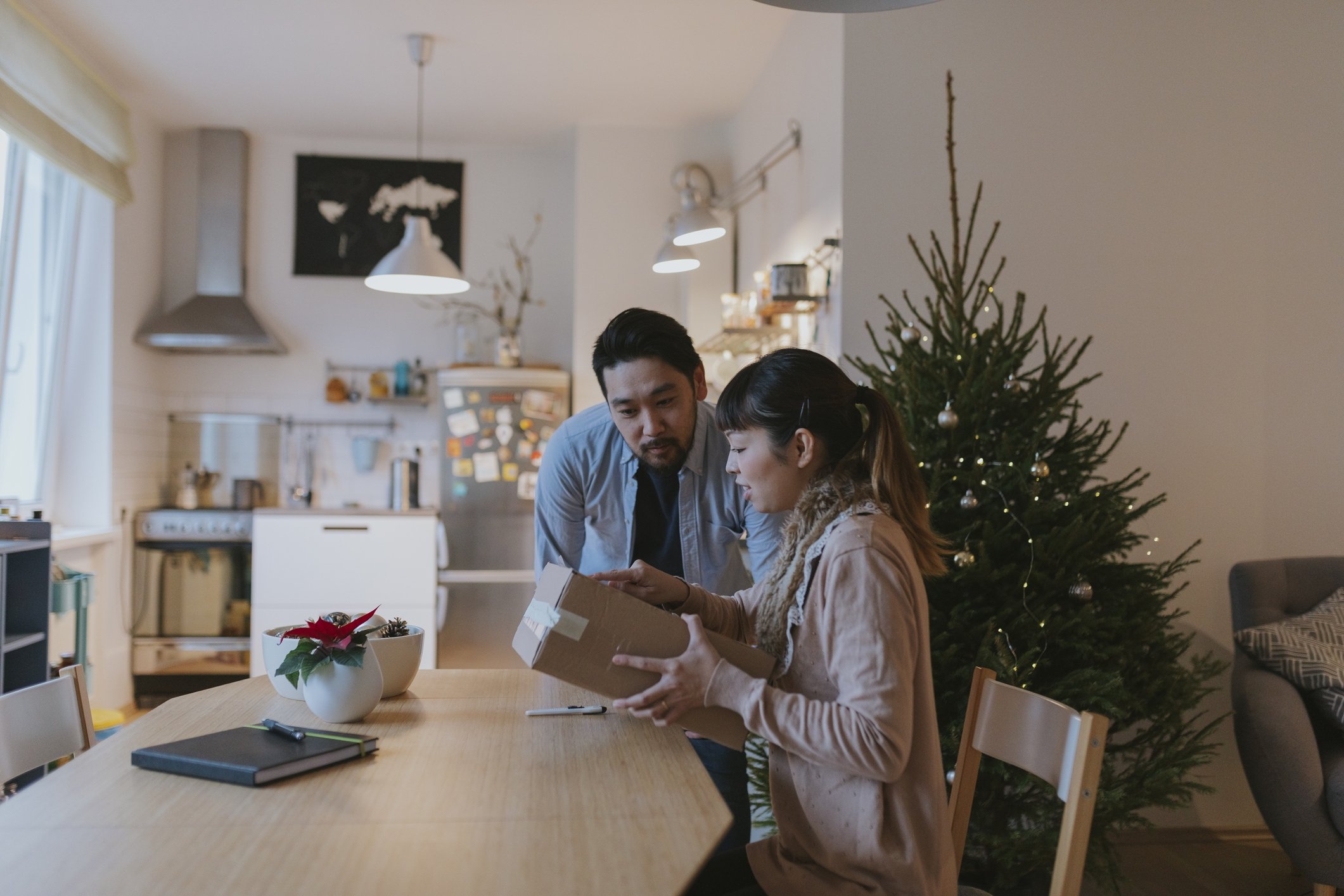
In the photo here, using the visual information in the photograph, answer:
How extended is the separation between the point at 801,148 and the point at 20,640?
3.14 m

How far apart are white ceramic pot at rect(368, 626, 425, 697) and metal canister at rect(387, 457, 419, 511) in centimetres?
376

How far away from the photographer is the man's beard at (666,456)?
2047 mm

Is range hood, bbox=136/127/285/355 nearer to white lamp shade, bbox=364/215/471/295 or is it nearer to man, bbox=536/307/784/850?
white lamp shade, bbox=364/215/471/295

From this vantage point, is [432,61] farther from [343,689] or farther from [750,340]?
[343,689]

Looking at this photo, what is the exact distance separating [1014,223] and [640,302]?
104 inches

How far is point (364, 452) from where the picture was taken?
5633 mm

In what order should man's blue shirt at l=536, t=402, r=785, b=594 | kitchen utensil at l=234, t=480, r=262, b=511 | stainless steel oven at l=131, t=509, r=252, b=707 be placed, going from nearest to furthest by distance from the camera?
man's blue shirt at l=536, t=402, r=785, b=594, stainless steel oven at l=131, t=509, r=252, b=707, kitchen utensil at l=234, t=480, r=262, b=511

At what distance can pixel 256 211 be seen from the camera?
570cm

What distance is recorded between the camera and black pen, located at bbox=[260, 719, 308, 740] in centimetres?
134

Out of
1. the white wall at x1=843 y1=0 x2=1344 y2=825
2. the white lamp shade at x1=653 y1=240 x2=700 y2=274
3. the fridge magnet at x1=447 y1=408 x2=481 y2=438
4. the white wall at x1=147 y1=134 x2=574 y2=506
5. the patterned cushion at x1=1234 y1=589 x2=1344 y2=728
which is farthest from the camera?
the white wall at x1=147 y1=134 x2=574 y2=506

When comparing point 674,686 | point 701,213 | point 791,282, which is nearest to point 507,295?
point 701,213

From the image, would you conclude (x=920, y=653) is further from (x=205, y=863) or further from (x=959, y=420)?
(x=959, y=420)

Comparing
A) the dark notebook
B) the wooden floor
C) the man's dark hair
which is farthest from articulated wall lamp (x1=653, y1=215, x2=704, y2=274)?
the dark notebook

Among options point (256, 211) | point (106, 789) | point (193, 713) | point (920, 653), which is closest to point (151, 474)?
point (256, 211)
